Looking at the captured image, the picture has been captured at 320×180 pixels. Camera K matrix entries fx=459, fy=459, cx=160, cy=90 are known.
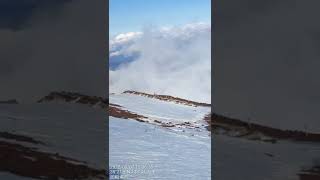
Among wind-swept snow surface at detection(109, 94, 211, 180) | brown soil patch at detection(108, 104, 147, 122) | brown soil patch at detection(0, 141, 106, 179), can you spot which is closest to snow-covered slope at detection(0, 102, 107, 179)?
brown soil patch at detection(0, 141, 106, 179)

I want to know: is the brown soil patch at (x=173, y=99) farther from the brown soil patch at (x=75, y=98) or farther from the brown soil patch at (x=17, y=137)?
the brown soil patch at (x=17, y=137)

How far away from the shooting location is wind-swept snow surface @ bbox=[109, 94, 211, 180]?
312 inches

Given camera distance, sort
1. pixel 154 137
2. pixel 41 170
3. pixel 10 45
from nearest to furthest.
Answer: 1. pixel 41 170
2. pixel 10 45
3. pixel 154 137

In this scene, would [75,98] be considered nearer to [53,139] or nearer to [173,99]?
[53,139]

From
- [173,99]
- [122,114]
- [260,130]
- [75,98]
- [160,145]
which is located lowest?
[160,145]

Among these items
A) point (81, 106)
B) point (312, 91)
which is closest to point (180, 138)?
point (81, 106)

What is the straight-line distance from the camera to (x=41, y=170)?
7.46m

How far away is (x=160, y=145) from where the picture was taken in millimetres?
8727

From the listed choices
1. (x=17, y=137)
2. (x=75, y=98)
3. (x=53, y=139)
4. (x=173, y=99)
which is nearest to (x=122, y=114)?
(x=75, y=98)

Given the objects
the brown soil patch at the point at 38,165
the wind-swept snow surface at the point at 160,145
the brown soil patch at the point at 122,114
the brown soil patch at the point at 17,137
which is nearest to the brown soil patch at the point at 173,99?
the wind-swept snow surface at the point at 160,145

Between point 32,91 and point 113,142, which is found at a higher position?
point 32,91

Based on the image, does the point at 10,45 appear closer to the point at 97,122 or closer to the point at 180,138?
the point at 97,122

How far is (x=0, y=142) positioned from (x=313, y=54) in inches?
232

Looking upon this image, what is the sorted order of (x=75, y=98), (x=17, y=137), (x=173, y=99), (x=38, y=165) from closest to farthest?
(x=38, y=165), (x=17, y=137), (x=75, y=98), (x=173, y=99)
